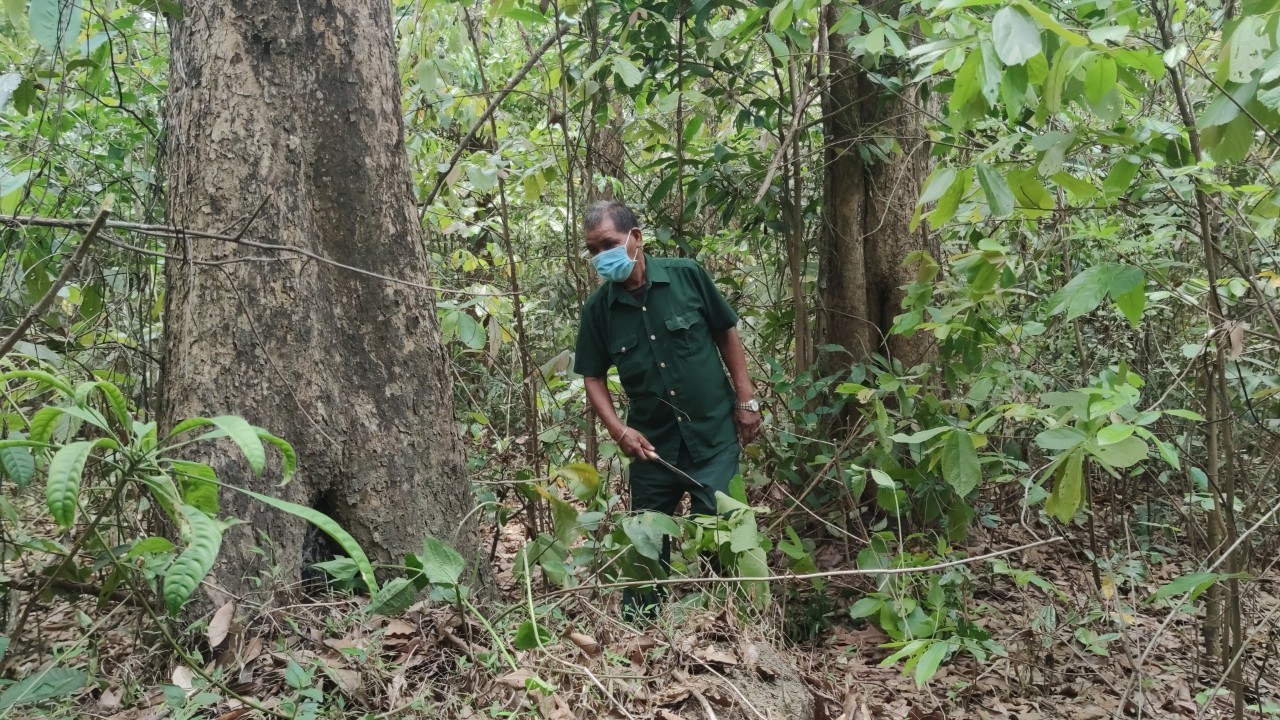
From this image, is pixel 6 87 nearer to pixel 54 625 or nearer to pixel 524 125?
pixel 54 625

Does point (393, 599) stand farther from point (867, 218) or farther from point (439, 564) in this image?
point (867, 218)

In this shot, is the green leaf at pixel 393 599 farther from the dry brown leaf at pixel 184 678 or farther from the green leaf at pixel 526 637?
the dry brown leaf at pixel 184 678

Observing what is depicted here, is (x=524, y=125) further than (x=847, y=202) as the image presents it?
Yes

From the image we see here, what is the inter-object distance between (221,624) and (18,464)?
0.74 meters

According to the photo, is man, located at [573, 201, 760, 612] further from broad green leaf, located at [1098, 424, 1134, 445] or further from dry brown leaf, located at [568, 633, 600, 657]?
broad green leaf, located at [1098, 424, 1134, 445]

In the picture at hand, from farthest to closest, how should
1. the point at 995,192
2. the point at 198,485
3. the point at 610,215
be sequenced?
the point at 610,215, the point at 995,192, the point at 198,485

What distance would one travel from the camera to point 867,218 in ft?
14.6

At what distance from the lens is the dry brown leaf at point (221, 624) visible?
7.03ft

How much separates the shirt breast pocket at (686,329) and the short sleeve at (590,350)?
34cm

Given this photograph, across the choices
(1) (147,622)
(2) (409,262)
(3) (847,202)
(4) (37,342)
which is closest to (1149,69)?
(2) (409,262)

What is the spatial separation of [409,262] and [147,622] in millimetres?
1305

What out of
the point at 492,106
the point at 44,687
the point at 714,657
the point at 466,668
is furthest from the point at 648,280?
the point at 44,687

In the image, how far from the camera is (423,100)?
5371 mm

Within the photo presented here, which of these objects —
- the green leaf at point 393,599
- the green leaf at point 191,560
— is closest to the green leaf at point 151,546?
the green leaf at point 191,560
